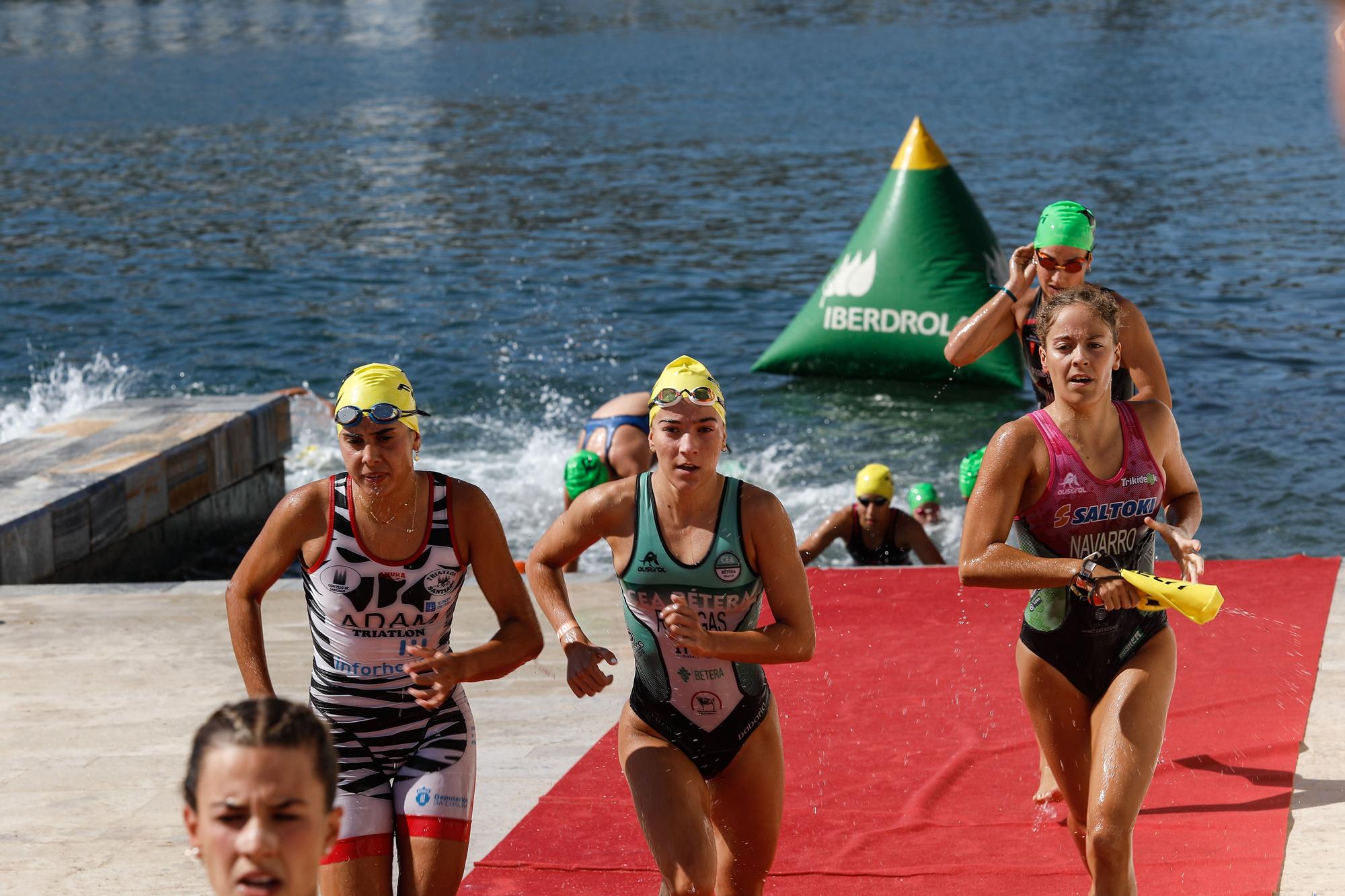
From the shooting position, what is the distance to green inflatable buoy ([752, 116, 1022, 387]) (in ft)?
55.0

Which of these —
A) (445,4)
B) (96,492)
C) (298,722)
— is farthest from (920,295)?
(445,4)

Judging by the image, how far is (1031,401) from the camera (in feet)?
59.2

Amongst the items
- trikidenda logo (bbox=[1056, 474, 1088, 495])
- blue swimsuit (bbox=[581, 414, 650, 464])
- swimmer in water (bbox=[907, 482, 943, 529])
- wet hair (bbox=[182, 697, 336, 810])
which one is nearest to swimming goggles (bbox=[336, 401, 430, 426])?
wet hair (bbox=[182, 697, 336, 810])

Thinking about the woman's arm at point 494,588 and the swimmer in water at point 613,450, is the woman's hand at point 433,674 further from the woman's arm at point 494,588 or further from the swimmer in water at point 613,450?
the swimmer in water at point 613,450

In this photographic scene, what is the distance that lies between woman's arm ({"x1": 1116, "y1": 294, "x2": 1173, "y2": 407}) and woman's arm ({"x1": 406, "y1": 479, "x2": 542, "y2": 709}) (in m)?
2.67

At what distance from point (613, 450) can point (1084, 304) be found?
16.3 feet

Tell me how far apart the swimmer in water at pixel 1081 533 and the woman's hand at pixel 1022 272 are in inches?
66.7

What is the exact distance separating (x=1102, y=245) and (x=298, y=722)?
83.0ft

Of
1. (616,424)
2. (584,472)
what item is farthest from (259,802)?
(616,424)

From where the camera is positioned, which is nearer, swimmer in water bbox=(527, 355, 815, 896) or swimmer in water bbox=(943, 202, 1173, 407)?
swimmer in water bbox=(527, 355, 815, 896)

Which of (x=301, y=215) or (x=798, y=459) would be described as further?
(x=301, y=215)

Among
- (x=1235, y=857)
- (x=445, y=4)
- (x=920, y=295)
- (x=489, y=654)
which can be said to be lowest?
(x=445, y=4)

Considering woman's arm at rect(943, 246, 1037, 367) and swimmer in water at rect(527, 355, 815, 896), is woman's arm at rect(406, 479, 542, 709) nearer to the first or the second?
swimmer in water at rect(527, 355, 815, 896)

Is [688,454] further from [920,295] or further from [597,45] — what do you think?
[597,45]
